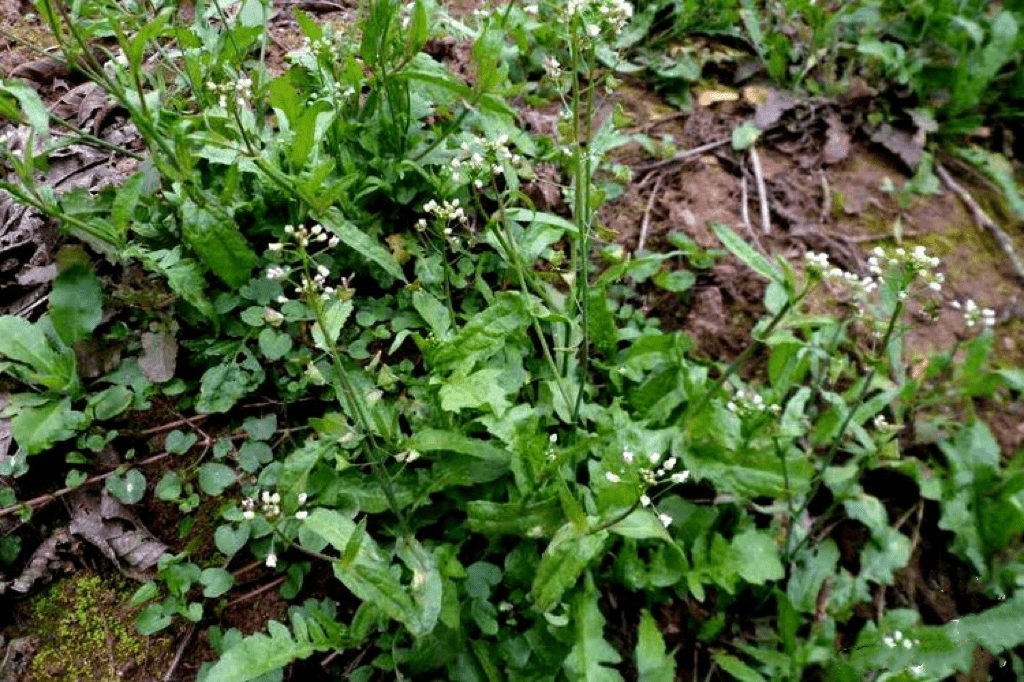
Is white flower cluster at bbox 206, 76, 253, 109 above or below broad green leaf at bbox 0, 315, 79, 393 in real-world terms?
above

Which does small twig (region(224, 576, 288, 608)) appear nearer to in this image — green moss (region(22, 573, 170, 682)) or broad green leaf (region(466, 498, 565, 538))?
green moss (region(22, 573, 170, 682))

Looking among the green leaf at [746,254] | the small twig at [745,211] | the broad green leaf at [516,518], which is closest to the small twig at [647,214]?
the small twig at [745,211]

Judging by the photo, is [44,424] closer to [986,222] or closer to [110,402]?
[110,402]

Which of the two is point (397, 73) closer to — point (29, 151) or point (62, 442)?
point (29, 151)

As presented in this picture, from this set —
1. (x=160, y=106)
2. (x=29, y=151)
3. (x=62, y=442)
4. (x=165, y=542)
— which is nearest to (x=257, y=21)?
(x=160, y=106)

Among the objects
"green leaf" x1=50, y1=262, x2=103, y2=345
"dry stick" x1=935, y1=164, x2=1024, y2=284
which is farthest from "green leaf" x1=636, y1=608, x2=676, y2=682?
"dry stick" x1=935, y1=164, x2=1024, y2=284

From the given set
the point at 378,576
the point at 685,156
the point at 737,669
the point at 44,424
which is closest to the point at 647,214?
the point at 685,156
